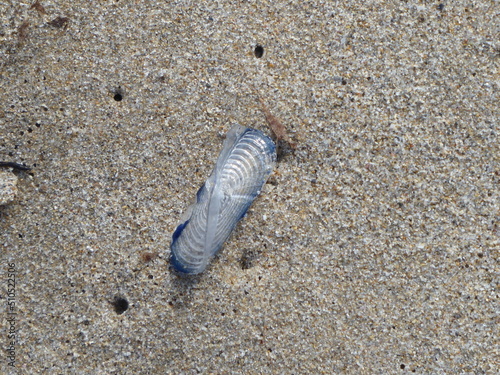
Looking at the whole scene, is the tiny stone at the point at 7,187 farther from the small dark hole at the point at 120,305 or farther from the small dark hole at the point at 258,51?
the small dark hole at the point at 258,51

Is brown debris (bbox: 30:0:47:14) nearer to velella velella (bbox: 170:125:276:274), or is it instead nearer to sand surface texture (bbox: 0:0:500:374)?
sand surface texture (bbox: 0:0:500:374)

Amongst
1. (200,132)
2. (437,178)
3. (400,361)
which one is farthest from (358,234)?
(200,132)

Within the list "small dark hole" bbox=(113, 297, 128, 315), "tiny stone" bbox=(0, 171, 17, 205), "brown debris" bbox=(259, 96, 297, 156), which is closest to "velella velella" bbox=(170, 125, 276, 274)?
"brown debris" bbox=(259, 96, 297, 156)

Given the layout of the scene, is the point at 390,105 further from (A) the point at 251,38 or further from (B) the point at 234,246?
(B) the point at 234,246

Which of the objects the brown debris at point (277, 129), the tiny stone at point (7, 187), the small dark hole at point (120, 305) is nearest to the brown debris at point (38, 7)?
the tiny stone at point (7, 187)

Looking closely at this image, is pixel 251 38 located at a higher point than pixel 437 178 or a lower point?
higher
